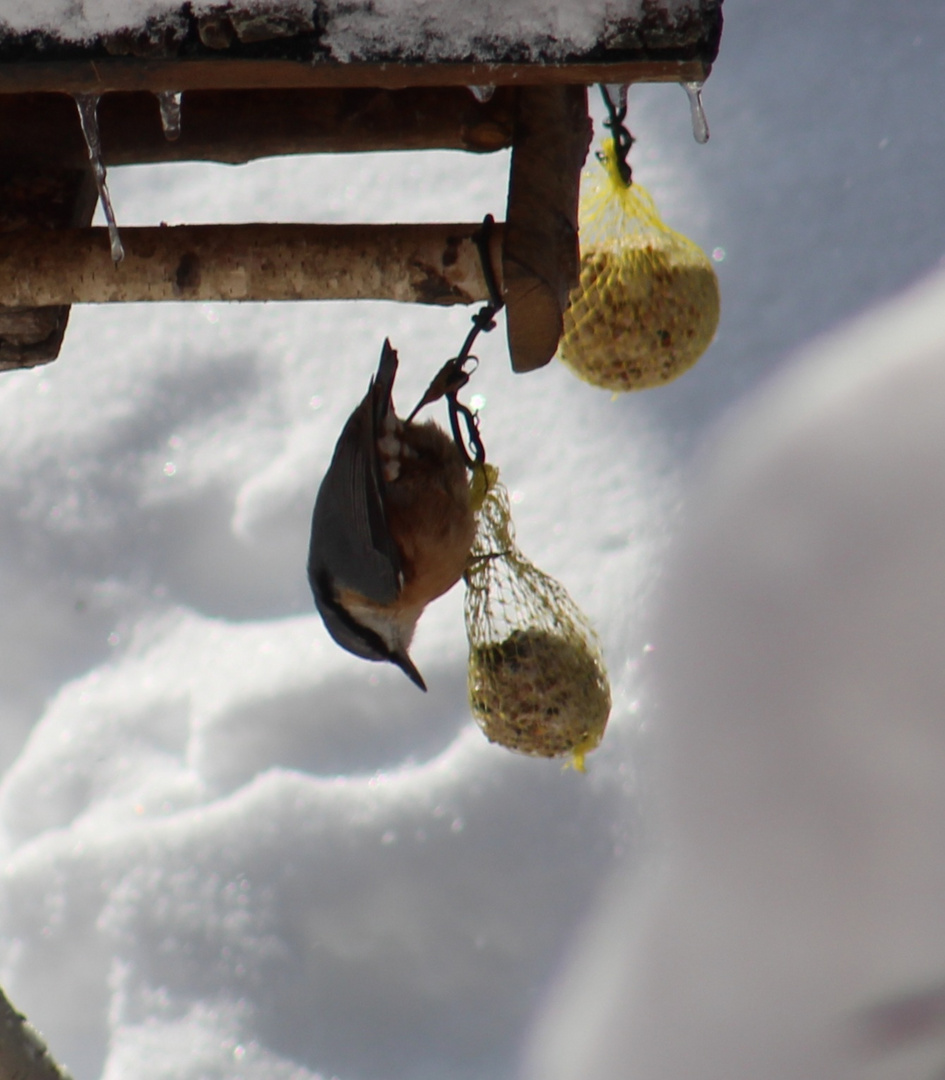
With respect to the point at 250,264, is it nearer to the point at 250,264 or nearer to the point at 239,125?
the point at 250,264

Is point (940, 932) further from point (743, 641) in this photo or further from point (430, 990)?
point (430, 990)

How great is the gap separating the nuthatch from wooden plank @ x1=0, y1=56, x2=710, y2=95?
0.48 metres

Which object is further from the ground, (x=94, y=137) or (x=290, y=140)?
(x=94, y=137)

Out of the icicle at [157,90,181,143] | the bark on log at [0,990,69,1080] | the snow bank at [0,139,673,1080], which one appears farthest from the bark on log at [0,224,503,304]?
the snow bank at [0,139,673,1080]

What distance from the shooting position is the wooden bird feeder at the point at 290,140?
0.88m

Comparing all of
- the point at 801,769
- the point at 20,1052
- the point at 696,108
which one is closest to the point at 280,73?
the point at 696,108

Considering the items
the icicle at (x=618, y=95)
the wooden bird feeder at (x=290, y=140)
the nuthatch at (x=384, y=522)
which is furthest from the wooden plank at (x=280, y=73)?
the nuthatch at (x=384, y=522)

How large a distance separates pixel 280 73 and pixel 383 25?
0.09m

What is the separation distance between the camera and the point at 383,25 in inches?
35.4

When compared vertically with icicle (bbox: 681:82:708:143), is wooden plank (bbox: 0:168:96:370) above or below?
below

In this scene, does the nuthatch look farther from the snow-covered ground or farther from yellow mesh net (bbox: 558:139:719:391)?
the snow-covered ground

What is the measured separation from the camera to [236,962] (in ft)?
7.41

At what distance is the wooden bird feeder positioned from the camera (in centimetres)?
88

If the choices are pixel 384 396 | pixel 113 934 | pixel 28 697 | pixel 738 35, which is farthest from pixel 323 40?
pixel 738 35
